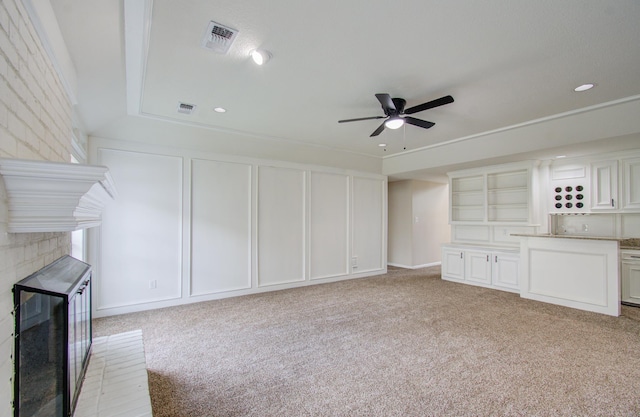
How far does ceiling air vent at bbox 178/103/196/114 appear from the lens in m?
3.54

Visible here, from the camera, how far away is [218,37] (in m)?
2.26

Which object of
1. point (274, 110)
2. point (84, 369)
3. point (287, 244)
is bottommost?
point (84, 369)

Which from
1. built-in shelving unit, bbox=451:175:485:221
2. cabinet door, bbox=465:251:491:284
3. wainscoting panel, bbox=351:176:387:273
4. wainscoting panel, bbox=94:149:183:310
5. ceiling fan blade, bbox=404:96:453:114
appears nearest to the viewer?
ceiling fan blade, bbox=404:96:453:114

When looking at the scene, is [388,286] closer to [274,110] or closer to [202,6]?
[274,110]

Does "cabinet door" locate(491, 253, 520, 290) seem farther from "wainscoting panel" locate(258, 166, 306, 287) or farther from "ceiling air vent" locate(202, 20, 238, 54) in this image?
"ceiling air vent" locate(202, 20, 238, 54)

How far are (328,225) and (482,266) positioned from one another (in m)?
2.99

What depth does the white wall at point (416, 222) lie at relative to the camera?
24.8ft

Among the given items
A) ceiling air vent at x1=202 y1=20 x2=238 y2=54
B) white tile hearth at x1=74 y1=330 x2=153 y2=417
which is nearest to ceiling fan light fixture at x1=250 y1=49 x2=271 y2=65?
ceiling air vent at x1=202 y1=20 x2=238 y2=54

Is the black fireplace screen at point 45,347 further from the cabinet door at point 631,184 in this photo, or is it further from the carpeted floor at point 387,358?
the cabinet door at point 631,184

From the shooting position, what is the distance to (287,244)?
17.9ft

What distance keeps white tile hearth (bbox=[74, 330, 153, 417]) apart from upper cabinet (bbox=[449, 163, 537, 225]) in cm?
592

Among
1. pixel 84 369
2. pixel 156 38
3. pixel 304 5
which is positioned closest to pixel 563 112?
pixel 304 5

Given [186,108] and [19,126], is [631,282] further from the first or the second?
[19,126]

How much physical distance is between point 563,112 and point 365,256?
4162mm
